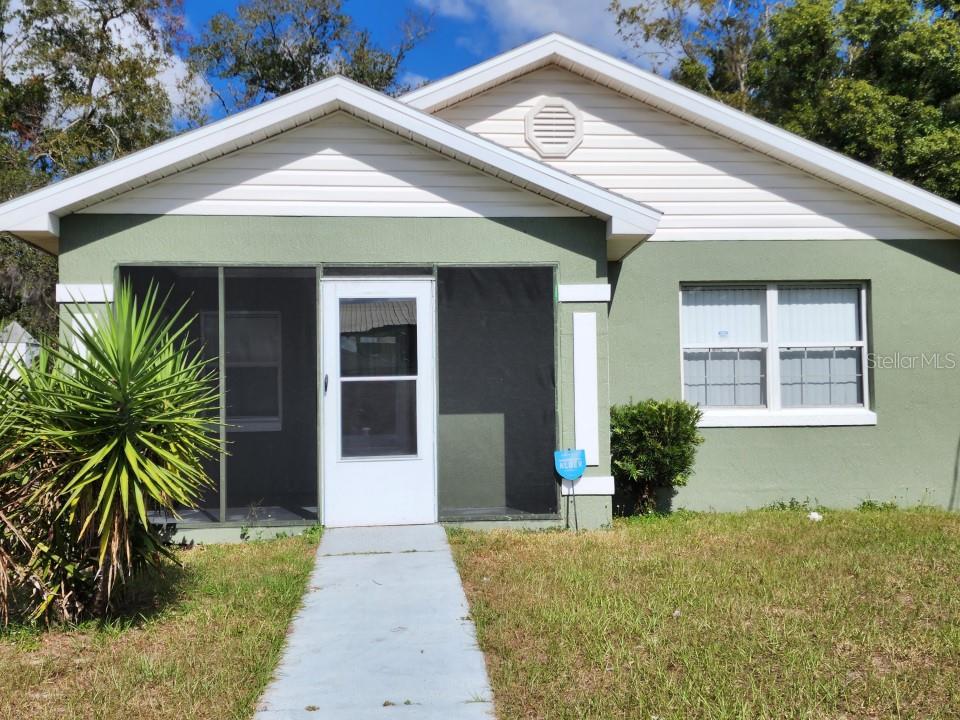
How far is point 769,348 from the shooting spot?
9.97 m

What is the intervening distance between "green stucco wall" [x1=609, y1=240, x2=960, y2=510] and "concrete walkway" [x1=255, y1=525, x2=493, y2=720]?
3709 millimetres

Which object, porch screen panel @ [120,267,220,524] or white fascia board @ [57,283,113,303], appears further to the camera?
porch screen panel @ [120,267,220,524]

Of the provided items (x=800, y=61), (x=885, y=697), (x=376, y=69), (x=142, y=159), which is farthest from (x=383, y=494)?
(x=376, y=69)

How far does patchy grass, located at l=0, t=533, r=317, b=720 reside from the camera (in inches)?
174

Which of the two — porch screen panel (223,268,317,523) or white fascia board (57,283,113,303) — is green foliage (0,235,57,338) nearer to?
porch screen panel (223,268,317,523)

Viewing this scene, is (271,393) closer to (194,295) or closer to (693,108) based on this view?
(194,295)

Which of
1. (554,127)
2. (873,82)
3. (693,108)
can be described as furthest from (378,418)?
(873,82)

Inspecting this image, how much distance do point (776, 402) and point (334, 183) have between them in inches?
214

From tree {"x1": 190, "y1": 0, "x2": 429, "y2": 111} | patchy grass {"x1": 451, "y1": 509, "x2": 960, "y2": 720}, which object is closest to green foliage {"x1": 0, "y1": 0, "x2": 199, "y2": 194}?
tree {"x1": 190, "y1": 0, "x2": 429, "y2": 111}

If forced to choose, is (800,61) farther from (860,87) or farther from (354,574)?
(354,574)

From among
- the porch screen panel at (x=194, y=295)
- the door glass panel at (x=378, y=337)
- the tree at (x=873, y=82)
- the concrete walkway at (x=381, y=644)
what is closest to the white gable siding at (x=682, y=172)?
the door glass panel at (x=378, y=337)

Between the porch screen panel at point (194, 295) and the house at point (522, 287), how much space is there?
0.11 ft

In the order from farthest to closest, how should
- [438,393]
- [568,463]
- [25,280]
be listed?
[25,280] < [438,393] < [568,463]

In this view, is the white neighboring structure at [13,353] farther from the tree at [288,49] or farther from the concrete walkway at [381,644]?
the tree at [288,49]
